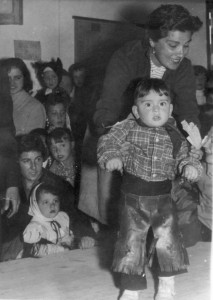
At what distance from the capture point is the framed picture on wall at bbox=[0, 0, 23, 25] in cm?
208

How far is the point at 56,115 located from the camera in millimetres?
1898

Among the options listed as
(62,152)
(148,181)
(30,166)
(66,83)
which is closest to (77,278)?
(148,181)

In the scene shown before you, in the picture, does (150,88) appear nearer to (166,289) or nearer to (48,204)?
(166,289)

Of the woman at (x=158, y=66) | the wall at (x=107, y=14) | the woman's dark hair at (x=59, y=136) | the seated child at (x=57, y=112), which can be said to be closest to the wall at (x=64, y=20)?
the wall at (x=107, y=14)

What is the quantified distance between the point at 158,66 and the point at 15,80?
93cm

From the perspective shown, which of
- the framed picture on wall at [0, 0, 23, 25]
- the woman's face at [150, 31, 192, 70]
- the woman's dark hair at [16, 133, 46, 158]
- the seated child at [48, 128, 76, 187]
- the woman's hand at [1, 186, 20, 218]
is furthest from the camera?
the framed picture on wall at [0, 0, 23, 25]

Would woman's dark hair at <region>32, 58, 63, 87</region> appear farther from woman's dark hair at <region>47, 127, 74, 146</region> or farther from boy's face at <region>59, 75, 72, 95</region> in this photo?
woman's dark hair at <region>47, 127, 74, 146</region>

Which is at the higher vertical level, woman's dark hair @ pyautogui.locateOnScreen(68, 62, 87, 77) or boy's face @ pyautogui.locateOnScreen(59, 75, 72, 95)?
woman's dark hair @ pyautogui.locateOnScreen(68, 62, 87, 77)

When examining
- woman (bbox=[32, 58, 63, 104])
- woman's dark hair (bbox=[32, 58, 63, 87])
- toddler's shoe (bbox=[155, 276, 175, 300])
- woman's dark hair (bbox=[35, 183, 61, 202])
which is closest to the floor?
toddler's shoe (bbox=[155, 276, 175, 300])

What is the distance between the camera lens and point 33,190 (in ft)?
4.99

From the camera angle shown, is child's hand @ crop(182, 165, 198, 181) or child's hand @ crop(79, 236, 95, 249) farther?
child's hand @ crop(79, 236, 95, 249)

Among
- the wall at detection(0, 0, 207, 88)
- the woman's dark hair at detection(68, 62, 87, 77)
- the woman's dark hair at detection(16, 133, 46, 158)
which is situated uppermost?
the wall at detection(0, 0, 207, 88)

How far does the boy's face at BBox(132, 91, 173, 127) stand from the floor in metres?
0.37

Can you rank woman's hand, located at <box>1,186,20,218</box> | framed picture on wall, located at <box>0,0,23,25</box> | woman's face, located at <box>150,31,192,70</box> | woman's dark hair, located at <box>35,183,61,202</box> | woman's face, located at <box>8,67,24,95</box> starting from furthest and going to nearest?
framed picture on wall, located at <box>0,0,23,25</box> < woman's face, located at <box>8,67,24,95</box> < woman's dark hair, located at <box>35,183,61,202</box> < woman's hand, located at <box>1,186,20,218</box> < woman's face, located at <box>150,31,192,70</box>
